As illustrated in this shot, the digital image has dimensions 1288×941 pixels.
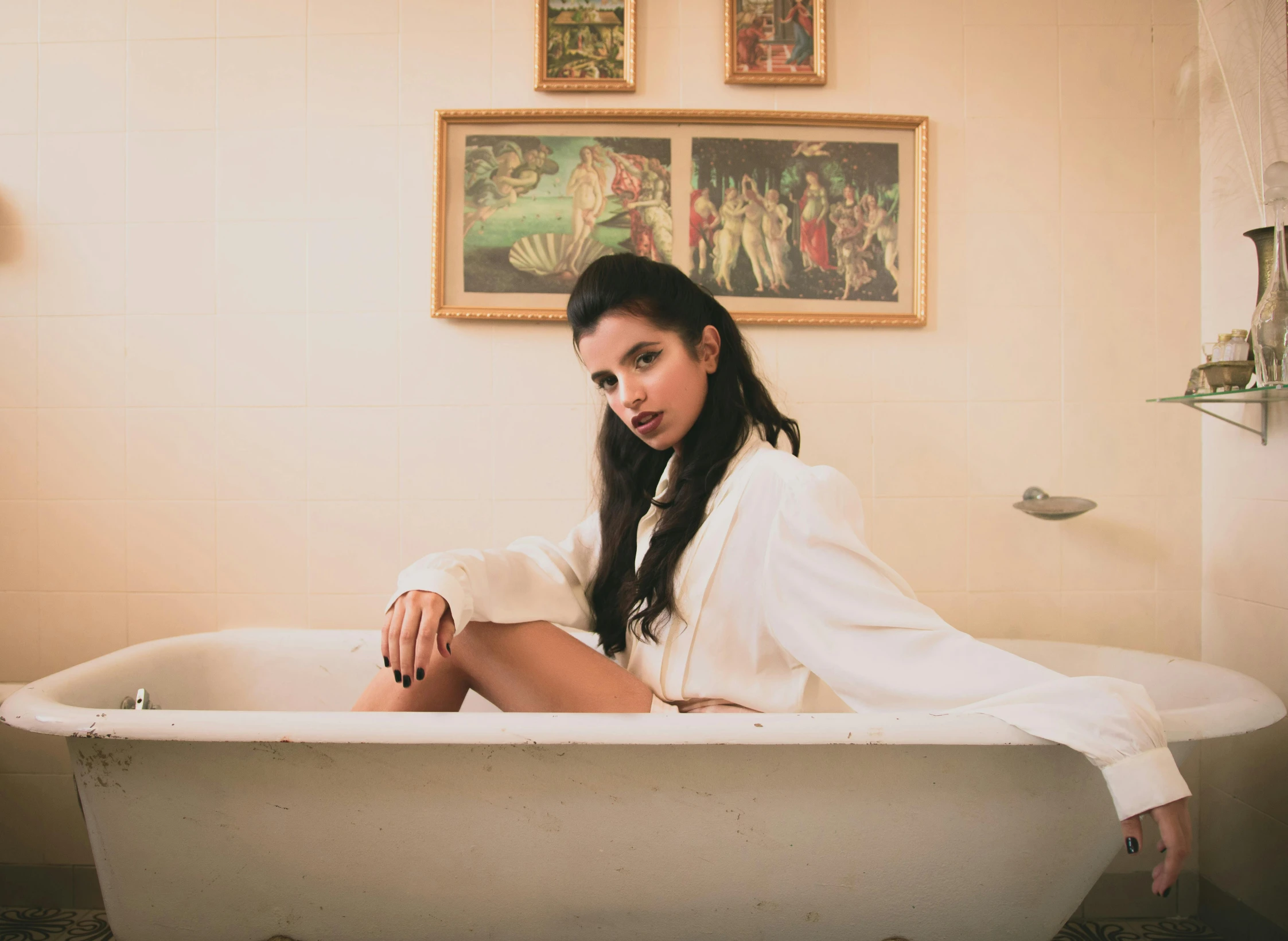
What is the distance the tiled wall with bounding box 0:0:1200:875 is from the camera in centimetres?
174

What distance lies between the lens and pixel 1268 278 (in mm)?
1382

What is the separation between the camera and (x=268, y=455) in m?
1.75

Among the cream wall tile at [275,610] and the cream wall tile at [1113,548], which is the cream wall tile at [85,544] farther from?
the cream wall tile at [1113,548]

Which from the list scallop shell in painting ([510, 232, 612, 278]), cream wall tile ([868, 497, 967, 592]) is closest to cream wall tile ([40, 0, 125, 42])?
scallop shell in painting ([510, 232, 612, 278])

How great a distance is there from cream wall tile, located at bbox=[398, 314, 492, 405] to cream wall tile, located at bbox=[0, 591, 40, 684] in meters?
1.02

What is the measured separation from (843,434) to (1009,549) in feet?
1.56

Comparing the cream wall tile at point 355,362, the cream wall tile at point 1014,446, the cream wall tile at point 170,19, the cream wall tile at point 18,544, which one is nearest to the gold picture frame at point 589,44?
the cream wall tile at point 355,362

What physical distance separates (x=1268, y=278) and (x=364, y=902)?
1.86m

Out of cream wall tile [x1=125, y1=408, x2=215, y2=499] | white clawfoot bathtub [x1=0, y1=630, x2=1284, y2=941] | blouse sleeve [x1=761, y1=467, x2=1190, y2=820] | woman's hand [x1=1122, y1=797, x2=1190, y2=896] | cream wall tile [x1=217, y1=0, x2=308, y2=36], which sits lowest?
white clawfoot bathtub [x1=0, y1=630, x2=1284, y2=941]

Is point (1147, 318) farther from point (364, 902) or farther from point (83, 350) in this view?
point (83, 350)

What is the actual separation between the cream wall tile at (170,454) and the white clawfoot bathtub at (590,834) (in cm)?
81

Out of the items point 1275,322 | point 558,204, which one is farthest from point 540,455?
point 1275,322

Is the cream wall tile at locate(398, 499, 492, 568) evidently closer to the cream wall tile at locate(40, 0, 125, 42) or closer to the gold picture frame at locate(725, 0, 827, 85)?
the gold picture frame at locate(725, 0, 827, 85)

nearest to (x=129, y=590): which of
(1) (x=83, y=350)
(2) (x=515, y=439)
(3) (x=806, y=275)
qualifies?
(1) (x=83, y=350)
